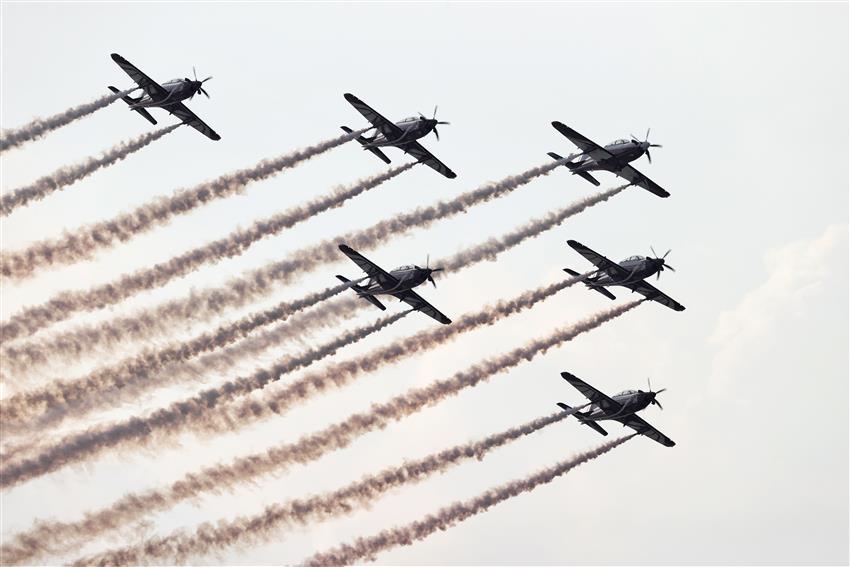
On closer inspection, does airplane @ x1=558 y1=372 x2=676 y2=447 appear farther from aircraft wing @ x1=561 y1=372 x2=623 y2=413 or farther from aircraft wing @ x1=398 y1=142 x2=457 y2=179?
aircraft wing @ x1=398 y1=142 x2=457 y2=179

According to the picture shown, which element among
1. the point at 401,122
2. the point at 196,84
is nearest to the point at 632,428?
the point at 401,122

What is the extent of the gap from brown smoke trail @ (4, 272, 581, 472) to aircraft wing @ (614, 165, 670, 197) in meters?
10.4

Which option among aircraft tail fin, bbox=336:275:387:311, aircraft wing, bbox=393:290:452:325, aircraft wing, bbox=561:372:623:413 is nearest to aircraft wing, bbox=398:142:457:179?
aircraft wing, bbox=393:290:452:325

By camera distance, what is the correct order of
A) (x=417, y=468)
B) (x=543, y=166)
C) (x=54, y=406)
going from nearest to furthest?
(x=54, y=406) → (x=417, y=468) → (x=543, y=166)

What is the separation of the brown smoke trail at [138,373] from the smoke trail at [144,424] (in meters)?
1.64

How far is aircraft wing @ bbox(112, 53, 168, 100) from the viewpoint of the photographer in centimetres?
9462

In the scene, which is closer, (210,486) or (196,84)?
(210,486)

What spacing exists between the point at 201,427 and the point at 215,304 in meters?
8.60

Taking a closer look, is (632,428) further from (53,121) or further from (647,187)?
(53,121)

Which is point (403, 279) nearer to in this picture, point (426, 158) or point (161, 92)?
point (426, 158)

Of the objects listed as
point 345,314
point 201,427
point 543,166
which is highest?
point 543,166

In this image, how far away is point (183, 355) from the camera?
301 ft

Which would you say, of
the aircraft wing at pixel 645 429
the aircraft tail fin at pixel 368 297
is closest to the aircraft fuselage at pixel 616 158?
the aircraft wing at pixel 645 429

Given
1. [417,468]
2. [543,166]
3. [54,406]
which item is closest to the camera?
[54,406]
